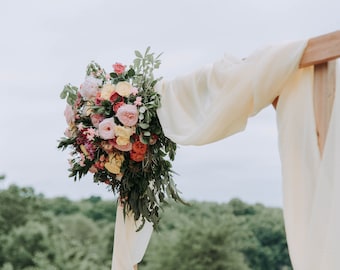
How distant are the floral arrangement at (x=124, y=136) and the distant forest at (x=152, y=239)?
245 inches

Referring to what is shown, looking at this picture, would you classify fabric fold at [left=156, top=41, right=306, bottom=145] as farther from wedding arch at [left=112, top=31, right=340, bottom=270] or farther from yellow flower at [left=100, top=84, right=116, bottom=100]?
yellow flower at [left=100, top=84, right=116, bottom=100]

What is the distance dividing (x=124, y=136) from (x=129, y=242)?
0.68 m

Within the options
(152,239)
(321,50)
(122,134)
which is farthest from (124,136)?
(152,239)

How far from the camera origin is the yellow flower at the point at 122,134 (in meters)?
2.82

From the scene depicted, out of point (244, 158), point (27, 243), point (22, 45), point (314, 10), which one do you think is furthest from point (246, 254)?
point (314, 10)

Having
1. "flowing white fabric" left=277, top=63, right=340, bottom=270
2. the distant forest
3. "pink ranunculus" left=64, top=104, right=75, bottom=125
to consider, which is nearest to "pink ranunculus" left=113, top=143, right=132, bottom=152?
"pink ranunculus" left=64, top=104, right=75, bottom=125

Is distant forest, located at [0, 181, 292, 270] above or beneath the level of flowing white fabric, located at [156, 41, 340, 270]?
above

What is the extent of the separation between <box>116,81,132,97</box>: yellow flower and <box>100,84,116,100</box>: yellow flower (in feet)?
0.10

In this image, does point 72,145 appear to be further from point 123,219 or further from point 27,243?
point 27,243

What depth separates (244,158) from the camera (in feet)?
35.0

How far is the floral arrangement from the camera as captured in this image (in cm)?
287

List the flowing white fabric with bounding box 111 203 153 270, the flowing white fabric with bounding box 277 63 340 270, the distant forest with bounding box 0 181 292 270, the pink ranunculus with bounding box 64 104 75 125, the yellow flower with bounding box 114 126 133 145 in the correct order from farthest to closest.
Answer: the distant forest with bounding box 0 181 292 270
the flowing white fabric with bounding box 111 203 153 270
the pink ranunculus with bounding box 64 104 75 125
the yellow flower with bounding box 114 126 133 145
the flowing white fabric with bounding box 277 63 340 270

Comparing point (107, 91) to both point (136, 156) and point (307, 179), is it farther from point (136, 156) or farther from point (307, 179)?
point (307, 179)

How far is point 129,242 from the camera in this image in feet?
10.5
